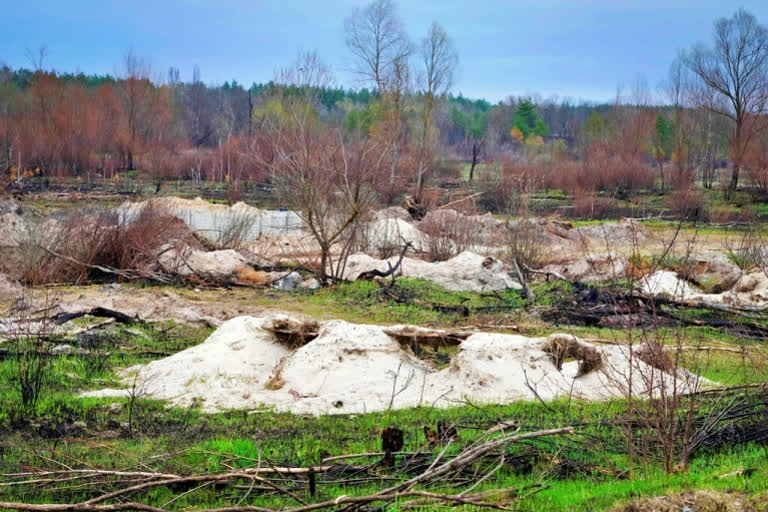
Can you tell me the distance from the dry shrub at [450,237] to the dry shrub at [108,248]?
25.0ft

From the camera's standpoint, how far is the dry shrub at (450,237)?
23766mm

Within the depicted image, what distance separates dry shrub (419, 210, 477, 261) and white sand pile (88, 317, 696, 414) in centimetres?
1251

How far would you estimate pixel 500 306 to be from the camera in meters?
16.4

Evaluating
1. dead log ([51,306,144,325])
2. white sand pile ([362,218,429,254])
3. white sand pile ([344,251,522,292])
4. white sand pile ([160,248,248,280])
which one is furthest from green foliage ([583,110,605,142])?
dead log ([51,306,144,325])

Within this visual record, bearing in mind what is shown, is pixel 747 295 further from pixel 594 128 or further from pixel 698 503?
pixel 594 128

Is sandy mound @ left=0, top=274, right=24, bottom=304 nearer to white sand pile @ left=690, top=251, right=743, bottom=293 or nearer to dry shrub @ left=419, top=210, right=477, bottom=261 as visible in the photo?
dry shrub @ left=419, top=210, right=477, bottom=261

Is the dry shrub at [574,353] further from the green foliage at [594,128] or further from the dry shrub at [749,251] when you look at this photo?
the green foliage at [594,128]

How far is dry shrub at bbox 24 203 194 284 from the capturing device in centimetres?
1853

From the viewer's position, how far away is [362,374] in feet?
33.5

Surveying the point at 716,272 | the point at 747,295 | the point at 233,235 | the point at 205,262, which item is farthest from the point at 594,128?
the point at 205,262

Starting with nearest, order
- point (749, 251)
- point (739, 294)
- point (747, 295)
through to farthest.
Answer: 1. point (747, 295)
2. point (739, 294)
3. point (749, 251)

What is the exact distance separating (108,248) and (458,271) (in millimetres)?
8545

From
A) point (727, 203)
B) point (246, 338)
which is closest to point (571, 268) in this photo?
point (246, 338)

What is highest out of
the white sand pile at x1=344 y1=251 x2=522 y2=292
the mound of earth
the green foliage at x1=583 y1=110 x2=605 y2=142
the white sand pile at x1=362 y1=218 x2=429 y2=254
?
the green foliage at x1=583 y1=110 x2=605 y2=142
